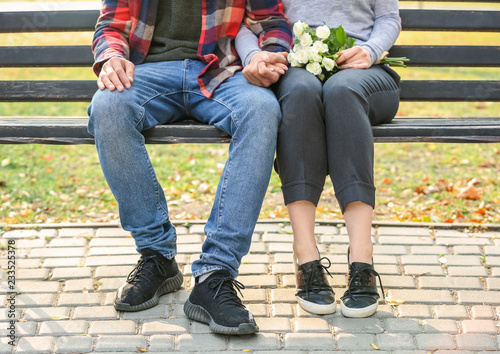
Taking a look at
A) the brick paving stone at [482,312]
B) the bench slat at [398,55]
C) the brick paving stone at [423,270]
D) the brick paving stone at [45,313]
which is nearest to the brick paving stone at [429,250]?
the brick paving stone at [423,270]

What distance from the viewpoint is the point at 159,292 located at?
2.77 meters

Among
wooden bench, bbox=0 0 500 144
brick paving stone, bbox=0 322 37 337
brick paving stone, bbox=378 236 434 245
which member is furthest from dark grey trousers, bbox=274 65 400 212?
brick paving stone, bbox=0 322 37 337

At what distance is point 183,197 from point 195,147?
149 centimetres

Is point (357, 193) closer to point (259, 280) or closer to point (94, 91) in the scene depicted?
point (259, 280)

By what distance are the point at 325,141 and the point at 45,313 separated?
1.45m

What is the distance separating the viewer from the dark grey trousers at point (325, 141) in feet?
8.46

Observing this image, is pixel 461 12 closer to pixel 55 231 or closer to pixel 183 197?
pixel 183 197

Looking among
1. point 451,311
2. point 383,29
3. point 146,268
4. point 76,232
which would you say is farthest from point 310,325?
point 76,232

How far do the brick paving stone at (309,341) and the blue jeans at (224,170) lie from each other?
373mm

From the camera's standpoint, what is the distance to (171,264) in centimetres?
281

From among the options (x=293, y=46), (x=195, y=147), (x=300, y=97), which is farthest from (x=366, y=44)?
(x=195, y=147)

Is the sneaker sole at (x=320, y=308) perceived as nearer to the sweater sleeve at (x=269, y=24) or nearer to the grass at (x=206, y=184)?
the sweater sleeve at (x=269, y=24)

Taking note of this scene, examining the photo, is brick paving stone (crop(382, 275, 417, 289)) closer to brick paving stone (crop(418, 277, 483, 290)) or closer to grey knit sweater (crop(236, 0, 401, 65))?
brick paving stone (crop(418, 277, 483, 290))

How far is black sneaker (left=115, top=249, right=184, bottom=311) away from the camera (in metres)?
2.66
